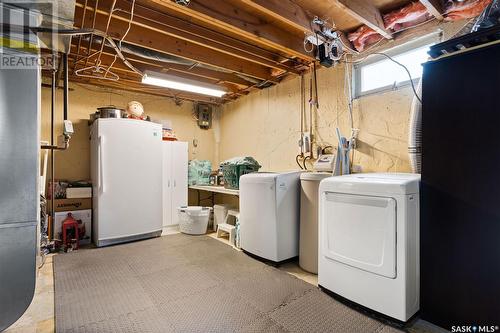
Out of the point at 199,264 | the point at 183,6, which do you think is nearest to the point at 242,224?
the point at 199,264

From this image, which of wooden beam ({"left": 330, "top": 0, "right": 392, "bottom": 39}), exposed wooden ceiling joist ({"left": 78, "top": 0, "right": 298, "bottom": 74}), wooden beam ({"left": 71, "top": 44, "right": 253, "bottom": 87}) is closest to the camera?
wooden beam ({"left": 330, "top": 0, "right": 392, "bottom": 39})

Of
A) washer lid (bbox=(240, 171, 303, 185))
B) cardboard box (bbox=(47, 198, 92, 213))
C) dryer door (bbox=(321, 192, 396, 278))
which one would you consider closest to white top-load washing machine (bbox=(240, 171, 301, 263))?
washer lid (bbox=(240, 171, 303, 185))

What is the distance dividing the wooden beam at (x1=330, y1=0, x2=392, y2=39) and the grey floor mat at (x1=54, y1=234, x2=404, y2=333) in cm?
249

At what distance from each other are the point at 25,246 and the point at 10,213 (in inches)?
9.6

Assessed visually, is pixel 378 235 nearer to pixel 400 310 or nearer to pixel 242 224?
pixel 400 310

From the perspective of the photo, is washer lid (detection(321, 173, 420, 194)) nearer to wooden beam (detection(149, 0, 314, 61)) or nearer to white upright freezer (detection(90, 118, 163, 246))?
wooden beam (detection(149, 0, 314, 61))

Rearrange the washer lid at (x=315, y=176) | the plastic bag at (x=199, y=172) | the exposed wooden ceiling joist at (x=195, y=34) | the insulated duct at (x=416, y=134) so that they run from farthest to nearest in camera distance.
Answer: the plastic bag at (x=199, y=172) → the washer lid at (x=315, y=176) → the exposed wooden ceiling joist at (x=195, y=34) → the insulated duct at (x=416, y=134)

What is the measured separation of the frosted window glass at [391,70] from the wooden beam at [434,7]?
10.6 inches

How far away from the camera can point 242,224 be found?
3.24 meters

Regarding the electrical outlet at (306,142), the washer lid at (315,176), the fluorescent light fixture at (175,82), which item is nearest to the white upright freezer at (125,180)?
the fluorescent light fixture at (175,82)

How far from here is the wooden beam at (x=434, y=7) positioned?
2080mm

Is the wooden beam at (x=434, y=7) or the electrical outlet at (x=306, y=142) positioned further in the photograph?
the electrical outlet at (x=306, y=142)

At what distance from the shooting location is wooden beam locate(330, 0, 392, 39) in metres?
2.19

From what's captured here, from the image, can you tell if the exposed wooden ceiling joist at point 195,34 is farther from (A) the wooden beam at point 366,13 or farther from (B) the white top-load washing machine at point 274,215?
(B) the white top-load washing machine at point 274,215
